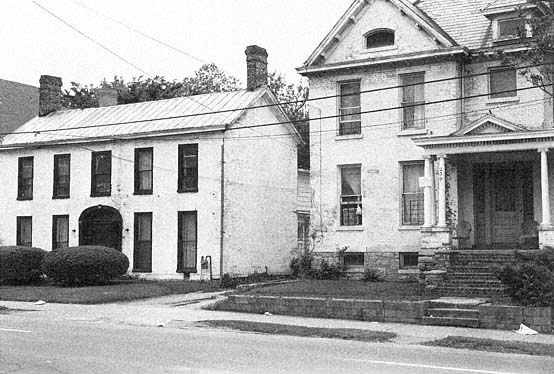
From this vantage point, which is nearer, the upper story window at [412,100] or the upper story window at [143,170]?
the upper story window at [412,100]

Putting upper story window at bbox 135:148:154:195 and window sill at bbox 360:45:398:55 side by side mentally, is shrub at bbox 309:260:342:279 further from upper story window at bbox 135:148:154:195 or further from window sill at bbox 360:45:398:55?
upper story window at bbox 135:148:154:195

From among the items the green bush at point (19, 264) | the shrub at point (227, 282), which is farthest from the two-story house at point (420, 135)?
the green bush at point (19, 264)

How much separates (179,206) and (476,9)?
1347cm

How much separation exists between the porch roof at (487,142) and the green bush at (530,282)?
16.0 feet

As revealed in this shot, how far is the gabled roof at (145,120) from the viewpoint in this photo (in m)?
30.3

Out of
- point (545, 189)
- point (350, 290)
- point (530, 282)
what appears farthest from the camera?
point (350, 290)

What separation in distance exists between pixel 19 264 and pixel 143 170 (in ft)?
20.2

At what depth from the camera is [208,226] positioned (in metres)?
29.1

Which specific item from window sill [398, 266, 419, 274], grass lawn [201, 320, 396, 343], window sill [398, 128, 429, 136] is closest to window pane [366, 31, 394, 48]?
window sill [398, 128, 429, 136]

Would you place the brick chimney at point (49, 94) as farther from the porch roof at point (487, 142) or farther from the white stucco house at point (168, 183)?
the porch roof at point (487, 142)

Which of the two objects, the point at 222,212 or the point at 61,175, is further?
the point at 61,175

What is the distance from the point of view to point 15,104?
45.6m

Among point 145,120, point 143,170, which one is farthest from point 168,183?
point 145,120

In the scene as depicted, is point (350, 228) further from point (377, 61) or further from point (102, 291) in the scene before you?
point (102, 291)
